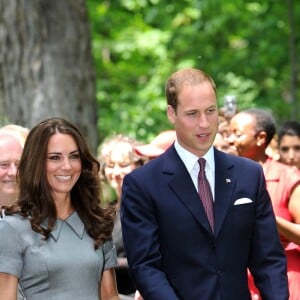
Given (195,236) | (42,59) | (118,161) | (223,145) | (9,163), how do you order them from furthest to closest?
(42,59)
(118,161)
(223,145)
(9,163)
(195,236)

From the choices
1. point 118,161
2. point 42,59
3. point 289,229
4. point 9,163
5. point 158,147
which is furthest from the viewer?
point 42,59

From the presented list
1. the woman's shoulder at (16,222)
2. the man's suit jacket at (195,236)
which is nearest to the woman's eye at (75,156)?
the man's suit jacket at (195,236)

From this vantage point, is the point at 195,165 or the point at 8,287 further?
the point at 195,165

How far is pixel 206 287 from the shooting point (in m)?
5.66

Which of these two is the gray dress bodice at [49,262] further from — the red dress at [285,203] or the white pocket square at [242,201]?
the red dress at [285,203]

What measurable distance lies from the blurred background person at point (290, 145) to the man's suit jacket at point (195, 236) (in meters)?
3.85

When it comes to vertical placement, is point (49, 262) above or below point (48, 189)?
below

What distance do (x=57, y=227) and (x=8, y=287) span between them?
421 millimetres

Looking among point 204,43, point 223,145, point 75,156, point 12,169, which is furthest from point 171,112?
point 204,43

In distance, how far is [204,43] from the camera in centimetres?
1869

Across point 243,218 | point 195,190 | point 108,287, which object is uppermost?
point 195,190

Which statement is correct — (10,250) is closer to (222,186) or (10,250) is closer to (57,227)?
(57,227)

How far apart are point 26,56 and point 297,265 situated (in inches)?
194

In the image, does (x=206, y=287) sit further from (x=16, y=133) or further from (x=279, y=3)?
(x=279, y=3)
